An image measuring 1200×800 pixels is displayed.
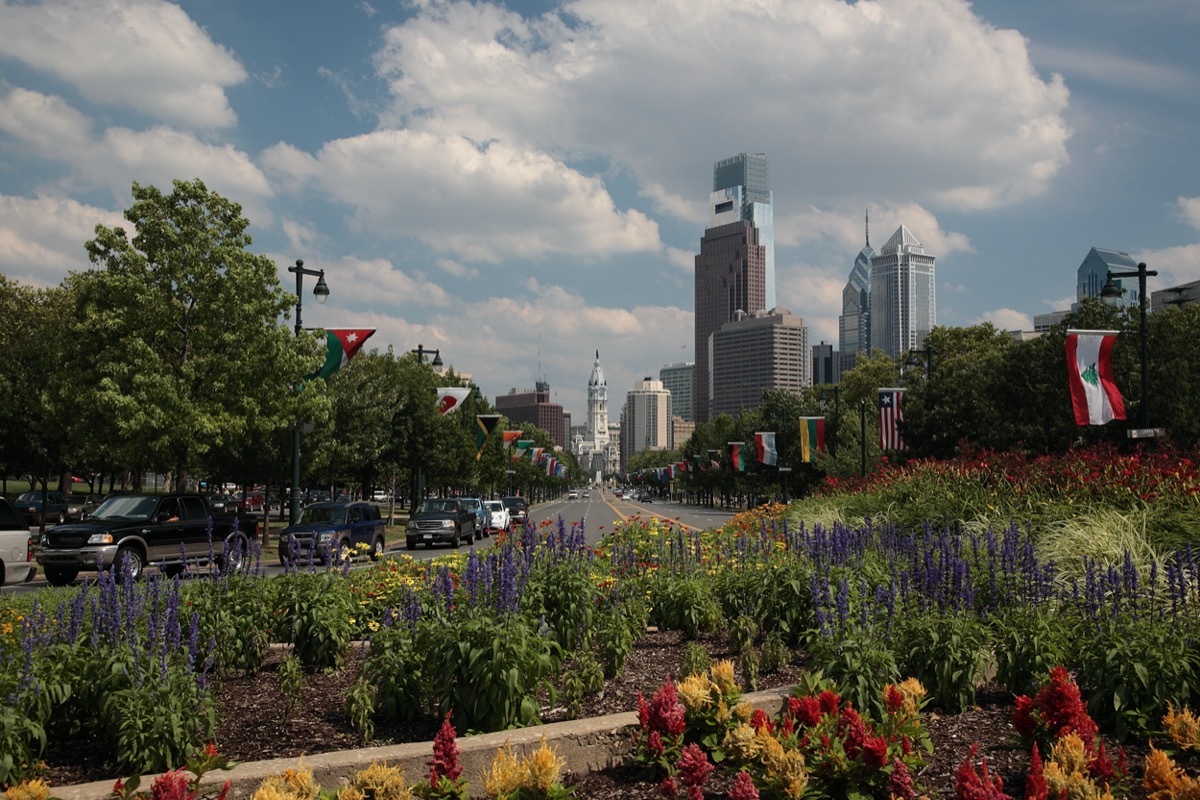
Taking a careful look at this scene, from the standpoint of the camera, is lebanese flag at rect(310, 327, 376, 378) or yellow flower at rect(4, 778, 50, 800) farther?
lebanese flag at rect(310, 327, 376, 378)

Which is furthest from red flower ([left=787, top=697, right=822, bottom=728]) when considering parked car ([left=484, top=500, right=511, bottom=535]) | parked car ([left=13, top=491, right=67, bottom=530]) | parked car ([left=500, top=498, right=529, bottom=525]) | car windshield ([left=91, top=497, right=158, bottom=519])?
parked car ([left=500, top=498, right=529, bottom=525])

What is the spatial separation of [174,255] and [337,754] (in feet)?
76.1

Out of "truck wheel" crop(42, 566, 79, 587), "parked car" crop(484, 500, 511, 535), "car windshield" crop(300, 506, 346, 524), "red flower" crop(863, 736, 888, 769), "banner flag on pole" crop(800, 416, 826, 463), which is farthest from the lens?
"banner flag on pole" crop(800, 416, 826, 463)

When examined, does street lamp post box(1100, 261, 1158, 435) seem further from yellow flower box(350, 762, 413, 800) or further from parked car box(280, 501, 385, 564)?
yellow flower box(350, 762, 413, 800)

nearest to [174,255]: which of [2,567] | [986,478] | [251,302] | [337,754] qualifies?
[251,302]

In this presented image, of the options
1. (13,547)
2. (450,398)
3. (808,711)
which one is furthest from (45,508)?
(808,711)

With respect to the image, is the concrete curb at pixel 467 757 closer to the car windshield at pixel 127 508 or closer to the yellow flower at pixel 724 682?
the yellow flower at pixel 724 682

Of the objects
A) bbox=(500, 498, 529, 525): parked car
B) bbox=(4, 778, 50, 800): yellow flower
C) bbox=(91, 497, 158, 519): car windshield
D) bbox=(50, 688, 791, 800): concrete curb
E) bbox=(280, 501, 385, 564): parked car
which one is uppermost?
bbox=(91, 497, 158, 519): car windshield

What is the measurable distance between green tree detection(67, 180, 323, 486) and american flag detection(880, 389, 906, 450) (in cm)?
2109

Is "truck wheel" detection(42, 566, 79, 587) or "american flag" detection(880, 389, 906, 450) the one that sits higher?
"american flag" detection(880, 389, 906, 450)

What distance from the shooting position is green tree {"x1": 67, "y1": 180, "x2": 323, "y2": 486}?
2428cm

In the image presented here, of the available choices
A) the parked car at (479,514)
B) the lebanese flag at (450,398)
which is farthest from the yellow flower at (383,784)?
the parked car at (479,514)

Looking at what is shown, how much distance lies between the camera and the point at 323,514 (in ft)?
79.9

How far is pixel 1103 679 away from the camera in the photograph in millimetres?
6035
